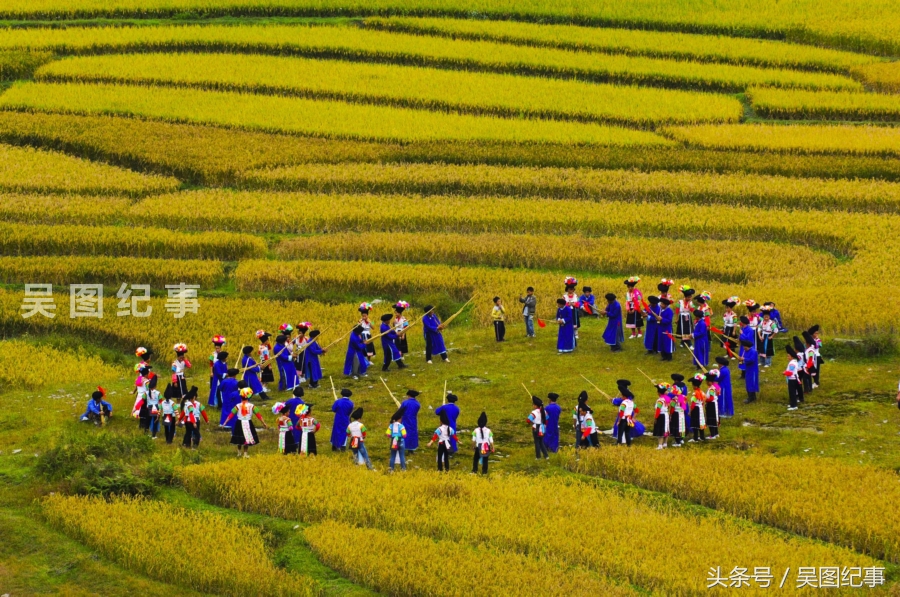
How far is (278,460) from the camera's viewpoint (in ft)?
75.2

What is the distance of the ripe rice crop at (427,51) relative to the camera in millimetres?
63000

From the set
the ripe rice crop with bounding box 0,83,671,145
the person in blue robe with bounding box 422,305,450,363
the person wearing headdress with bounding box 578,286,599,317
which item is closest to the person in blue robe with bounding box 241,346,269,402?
the person in blue robe with bounding box 422,305,450,363

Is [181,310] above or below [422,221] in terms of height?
below

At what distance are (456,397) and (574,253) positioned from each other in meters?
15.3

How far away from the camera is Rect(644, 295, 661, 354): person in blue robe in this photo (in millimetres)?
29719

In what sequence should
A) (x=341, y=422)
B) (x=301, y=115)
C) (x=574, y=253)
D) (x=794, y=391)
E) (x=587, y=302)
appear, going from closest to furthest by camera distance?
(x=341, y=422), (x=794, y=391), (x=587, y=302), (x=574, y=253), (x=301, y=115)

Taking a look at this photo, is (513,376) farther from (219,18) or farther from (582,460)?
(219,18)

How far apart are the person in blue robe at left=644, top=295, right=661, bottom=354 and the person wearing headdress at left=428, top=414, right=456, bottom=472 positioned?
26.1ft

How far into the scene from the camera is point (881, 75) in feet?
204

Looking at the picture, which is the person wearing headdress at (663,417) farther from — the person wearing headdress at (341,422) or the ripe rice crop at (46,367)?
the ripe rice crop at (46,367)

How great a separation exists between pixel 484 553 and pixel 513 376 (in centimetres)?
1057

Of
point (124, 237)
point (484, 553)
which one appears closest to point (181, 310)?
point (124, 237)

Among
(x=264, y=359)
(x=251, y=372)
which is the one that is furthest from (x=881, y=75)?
(x=251, y=372)

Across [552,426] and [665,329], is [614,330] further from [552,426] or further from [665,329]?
[552,426]
